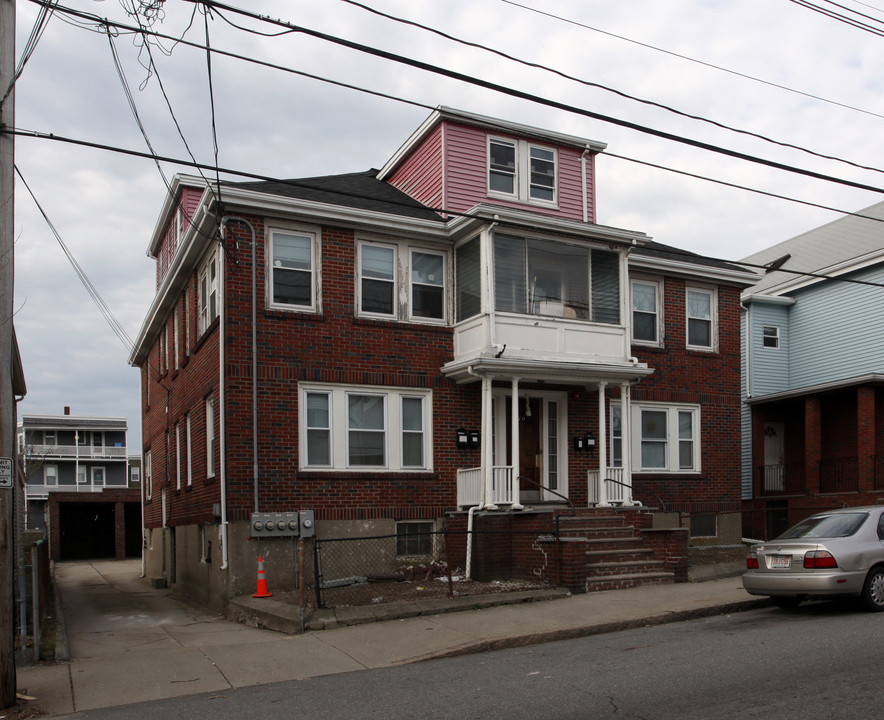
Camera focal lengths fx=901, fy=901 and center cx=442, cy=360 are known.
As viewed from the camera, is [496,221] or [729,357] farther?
[729,357]

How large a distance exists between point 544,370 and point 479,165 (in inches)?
191

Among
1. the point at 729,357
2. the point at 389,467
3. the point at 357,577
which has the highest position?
the point at 729,357

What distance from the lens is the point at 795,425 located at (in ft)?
82.0

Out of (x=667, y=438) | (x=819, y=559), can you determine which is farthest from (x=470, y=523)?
(x=819, y=559)

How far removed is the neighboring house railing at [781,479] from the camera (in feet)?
76.9

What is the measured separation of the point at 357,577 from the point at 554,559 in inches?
131

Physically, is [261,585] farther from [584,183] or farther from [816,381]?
[816,381]

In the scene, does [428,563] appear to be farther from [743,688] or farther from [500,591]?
[743,688]

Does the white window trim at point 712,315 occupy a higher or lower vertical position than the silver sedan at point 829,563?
higher

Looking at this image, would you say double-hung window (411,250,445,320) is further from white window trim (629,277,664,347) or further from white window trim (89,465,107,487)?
white window trim (89,465,107,487)

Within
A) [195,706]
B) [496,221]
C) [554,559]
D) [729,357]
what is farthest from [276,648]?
[729,357]

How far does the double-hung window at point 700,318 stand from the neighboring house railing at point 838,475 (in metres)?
4.67

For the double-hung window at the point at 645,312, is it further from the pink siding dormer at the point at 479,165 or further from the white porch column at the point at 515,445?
the white porch column at the point at 515,445

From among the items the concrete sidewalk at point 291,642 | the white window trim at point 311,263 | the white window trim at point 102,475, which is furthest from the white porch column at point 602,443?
the white window trim at point 102,475
